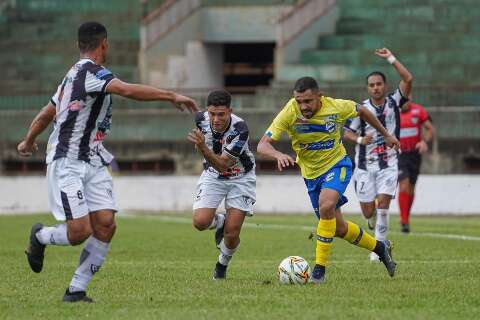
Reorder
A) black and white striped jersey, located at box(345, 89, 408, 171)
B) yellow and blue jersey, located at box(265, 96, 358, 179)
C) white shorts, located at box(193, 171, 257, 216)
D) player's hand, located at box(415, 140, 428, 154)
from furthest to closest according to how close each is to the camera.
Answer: player's hand, located at box(415, 140, 428, 154) < black and white striped jersey, located at box(345, 89, 408, 171) < white shorts, located at box(193, 171, 257, 216) < yellow and blue jersey, located at box(265, 96, 358, 179)

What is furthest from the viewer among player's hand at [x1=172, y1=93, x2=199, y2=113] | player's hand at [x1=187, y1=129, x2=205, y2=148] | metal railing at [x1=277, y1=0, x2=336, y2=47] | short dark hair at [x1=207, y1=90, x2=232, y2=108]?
metal railing at [x1=277, y1=0, x2=336, y2=47]

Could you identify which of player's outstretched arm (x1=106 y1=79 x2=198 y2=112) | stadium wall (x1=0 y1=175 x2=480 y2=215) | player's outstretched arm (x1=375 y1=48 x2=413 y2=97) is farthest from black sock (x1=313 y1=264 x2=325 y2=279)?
stadium wall (x1=0 y1=175 x2=480 y2=215)

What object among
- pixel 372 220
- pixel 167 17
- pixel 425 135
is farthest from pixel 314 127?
pixel 167 17

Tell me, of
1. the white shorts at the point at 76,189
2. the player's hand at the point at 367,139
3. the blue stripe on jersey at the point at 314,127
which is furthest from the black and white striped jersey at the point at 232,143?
the player's hand at the point at 367,139

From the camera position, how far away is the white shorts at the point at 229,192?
1296 cm

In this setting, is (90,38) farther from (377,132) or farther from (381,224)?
(377,132)

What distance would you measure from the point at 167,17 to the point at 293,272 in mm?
22412

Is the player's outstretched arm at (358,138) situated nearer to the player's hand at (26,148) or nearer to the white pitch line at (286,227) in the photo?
the white pitch line at (286,227)

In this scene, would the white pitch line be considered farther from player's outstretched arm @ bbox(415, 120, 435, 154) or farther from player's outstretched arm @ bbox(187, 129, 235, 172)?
player's outstretched arm @ bbox(187, 129, 235, 172)

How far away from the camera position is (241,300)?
1032cm

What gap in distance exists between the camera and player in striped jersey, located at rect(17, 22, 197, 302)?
10.0 meters

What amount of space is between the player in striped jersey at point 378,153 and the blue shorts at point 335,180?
3069 mm

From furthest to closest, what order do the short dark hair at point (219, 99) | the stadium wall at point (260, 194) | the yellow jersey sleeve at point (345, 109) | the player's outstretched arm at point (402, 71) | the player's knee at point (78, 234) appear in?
the stadium wall at point (260, 194)
the player's outstretched arm at point (402, 71)
the yellow jersey sleeve at point (345, 109)
the short dark hair at point (219, 99)
the player's knee at point (78, 234)

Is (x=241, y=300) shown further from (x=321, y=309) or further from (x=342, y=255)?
(x=342, y=255)
